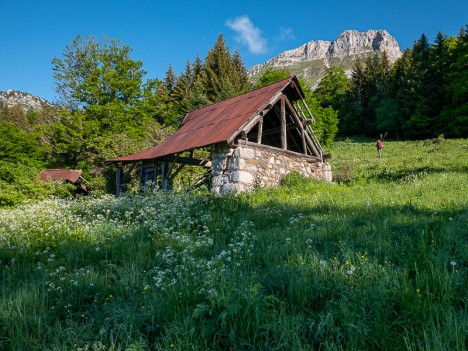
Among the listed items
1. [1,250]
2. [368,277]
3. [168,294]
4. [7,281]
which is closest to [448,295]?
[368,277]

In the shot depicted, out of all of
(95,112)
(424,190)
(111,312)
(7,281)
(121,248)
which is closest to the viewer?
(111,312)

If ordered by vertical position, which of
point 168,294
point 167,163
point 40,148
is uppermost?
point 40,148

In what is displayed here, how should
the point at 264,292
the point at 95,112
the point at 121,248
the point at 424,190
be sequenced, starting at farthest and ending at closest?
the point at 95,112 < the point at 424,190 < the point at 121,248 < the point at 264,292

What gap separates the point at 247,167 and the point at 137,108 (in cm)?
2320

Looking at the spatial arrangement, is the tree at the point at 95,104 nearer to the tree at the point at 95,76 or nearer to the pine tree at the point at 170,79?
the tree at the point at 95,76

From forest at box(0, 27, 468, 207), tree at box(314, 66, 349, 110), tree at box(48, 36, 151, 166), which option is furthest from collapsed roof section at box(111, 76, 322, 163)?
tree at box(314, 66, 349, 110)

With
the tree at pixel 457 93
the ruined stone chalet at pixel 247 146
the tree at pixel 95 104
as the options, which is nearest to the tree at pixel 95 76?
the tree at pixel 95 104

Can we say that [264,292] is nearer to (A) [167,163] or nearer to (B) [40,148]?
(A) [167,163]

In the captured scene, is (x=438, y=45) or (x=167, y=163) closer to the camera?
(x=167, y=163)

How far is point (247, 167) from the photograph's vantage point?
1206 cm

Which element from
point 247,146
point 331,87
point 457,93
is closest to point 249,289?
point 247,146

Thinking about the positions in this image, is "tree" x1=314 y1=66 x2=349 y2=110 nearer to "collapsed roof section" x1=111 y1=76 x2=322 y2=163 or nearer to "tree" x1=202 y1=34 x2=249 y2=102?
"tree" x1=202 y1=34 x2=249 y2=102

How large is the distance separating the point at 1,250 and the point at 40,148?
95.1ft

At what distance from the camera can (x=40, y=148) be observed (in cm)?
2969
